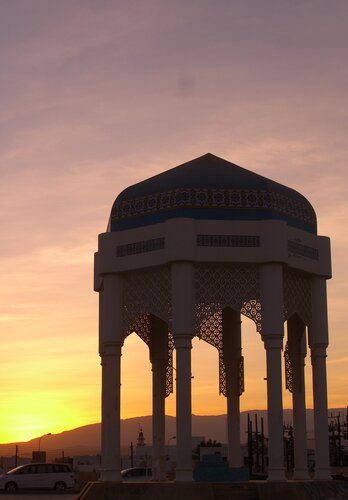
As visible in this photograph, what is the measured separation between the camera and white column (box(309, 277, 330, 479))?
98.9 feet

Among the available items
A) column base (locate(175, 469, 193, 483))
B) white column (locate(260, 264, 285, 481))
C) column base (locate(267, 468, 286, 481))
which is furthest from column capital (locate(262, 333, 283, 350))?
column base (locate(175, 469, 193, 483))

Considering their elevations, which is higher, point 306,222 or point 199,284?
point 306,222

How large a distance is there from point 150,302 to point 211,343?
3.49 meters

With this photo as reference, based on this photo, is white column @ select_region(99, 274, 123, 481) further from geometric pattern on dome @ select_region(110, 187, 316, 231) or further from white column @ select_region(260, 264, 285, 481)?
white column @ select_region(260, 264, 285, 481)

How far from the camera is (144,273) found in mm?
30516

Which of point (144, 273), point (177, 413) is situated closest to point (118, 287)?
point (144, 273)

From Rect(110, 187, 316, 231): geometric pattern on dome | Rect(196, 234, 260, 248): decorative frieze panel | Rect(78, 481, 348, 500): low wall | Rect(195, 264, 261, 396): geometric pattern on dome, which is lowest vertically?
Rect(78, 481, 348, 500): low wall

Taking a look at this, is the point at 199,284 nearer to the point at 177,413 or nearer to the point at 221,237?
the point at 221,237

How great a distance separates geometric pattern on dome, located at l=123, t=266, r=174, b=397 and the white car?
1723 cm

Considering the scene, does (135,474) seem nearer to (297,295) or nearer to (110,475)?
(110,475)

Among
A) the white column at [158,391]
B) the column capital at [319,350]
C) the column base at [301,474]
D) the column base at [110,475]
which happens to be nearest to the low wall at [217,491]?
the column base at [110,475]

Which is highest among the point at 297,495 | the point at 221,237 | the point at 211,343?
the point at 221,237

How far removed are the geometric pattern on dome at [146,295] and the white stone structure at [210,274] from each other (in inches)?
1.4

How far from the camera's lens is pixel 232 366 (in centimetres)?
3422
